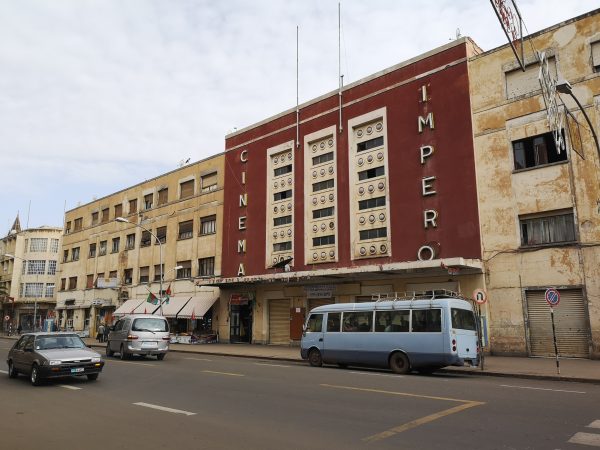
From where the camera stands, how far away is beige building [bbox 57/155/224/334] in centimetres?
3750

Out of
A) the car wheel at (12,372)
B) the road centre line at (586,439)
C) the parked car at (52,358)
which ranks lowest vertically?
the road centre line at (586,439)

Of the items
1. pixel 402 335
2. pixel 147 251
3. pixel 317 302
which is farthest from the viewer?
pixel 147 251

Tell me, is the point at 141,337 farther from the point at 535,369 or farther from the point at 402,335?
the point at 535,369

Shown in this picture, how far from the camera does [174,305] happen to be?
37688 millimetres

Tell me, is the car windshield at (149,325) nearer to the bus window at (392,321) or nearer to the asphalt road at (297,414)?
the asphalt road at (297,414)

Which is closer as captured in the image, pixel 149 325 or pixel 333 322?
pixel 333 322

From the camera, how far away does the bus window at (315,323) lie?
19.0 m

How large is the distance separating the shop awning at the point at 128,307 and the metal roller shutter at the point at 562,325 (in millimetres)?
30763

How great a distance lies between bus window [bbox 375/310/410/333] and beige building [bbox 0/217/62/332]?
203 feet

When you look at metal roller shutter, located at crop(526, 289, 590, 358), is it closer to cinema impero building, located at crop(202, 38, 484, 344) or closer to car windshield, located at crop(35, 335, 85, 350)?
cinema impero building, located at crop(202, 38, 484, 344)

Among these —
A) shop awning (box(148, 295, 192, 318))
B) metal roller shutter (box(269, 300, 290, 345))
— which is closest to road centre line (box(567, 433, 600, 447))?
metal roller shutter (box(269, 300, 290, 345))

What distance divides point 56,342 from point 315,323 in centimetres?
915

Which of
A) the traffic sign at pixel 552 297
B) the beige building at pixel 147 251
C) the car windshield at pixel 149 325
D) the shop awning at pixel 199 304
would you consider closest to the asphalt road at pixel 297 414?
the traffic sign at pixel 552 297

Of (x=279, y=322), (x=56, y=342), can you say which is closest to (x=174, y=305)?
(x=279, y=322)
